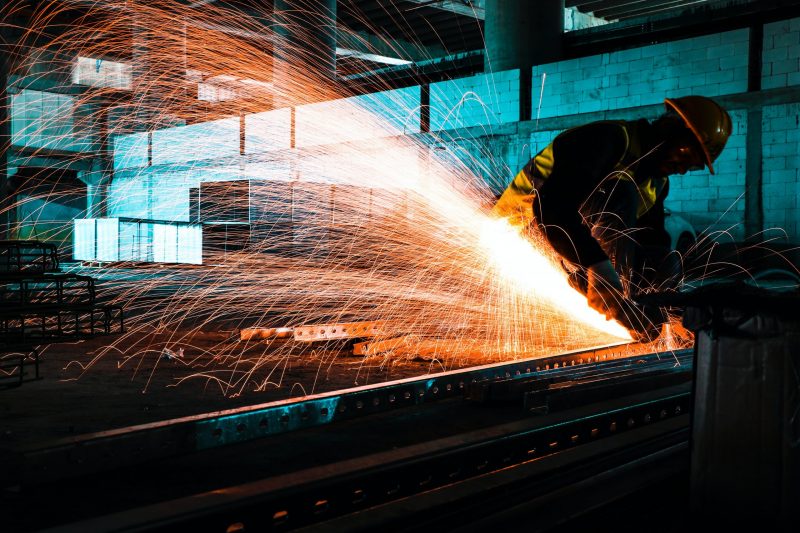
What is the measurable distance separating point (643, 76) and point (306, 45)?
773 cm

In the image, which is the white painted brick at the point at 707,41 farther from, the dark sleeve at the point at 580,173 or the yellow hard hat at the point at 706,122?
the dark sleeve at the point at 580,173

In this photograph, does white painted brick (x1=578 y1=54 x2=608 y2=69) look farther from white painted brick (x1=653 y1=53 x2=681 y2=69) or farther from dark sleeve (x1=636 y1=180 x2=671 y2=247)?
dark sleeve (x1=636 y1=180 x2=671 y2=247)

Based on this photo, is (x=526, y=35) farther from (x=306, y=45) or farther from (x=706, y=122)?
(x=706, y=122)

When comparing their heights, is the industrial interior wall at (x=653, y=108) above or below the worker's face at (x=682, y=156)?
above

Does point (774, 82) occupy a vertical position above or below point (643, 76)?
below

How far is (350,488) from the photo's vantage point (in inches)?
92.2

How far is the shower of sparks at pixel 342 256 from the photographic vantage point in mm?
5738

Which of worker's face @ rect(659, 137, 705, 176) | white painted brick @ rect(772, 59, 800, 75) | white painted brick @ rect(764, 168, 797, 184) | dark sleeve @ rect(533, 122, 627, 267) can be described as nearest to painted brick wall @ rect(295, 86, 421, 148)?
white painted brick @ rect(772, 59, 800, 75)

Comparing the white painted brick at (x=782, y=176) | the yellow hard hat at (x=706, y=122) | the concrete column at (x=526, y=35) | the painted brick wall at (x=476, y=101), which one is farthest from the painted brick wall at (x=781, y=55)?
the yellow hard hat at (x=706, y=122)

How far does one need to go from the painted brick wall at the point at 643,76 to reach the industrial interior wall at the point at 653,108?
0.04 ft

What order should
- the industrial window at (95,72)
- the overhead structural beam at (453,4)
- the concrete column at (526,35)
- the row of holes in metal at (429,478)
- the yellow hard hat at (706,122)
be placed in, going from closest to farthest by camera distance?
the row of holes in metal at (429,478) < the yellow hard hat at (706,122) < the concrete column at (526,35) < the overhead structural beam at (453,4) < the industrial window at (95,72)

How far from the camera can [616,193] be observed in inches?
180

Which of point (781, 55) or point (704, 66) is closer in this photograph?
point (781, 55)

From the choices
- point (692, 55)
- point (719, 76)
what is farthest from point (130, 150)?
point (719, 76)
